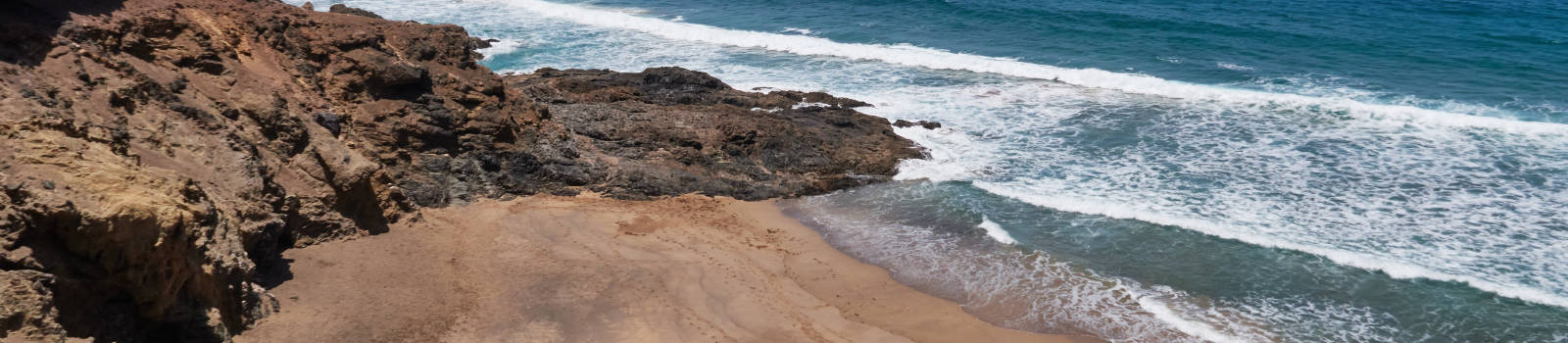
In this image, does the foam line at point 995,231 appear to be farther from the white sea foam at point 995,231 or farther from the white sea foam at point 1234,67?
the white sea foam at point 1234,67

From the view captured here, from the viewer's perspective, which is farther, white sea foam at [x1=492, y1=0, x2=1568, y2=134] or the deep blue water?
the deep blue water

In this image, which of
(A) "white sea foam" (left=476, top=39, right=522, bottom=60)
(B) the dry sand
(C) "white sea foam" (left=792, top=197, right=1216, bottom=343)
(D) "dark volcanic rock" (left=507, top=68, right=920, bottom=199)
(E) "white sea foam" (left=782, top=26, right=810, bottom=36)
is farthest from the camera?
(E) "white sea foam" (left=782, top=26, right=810, bottom=36)

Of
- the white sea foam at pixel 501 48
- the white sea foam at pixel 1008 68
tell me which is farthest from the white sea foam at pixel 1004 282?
the white sea foam at pixel 501 48

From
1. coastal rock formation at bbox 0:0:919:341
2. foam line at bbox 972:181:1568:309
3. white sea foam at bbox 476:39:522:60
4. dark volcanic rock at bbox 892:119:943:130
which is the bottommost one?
foam line at bbox 972:181:1568:309

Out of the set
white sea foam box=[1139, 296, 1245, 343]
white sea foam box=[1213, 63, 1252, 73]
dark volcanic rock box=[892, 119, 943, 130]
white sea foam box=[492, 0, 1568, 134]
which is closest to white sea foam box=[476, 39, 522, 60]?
white sea foam box=[492, 0, 1568, 134]

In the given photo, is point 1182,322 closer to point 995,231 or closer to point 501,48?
point 995,231

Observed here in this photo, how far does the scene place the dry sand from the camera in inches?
358

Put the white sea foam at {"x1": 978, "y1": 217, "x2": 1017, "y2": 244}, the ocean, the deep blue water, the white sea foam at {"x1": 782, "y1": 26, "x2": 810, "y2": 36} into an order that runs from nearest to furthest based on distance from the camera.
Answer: the ocean, the white sea foam at {"x1": 978, "y1": 217, "x2": 1017, "y2": 244}, the deep blue water, the white sea foam at {"x1": 782, "y1": 26, "x2": 810, "y2": 36}

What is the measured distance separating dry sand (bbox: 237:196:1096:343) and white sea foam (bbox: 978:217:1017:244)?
2.38 metres

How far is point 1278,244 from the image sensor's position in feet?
46.0

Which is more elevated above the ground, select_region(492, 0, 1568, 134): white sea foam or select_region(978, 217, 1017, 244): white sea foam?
select_region(492, 0, 1568, 134): white sea foam

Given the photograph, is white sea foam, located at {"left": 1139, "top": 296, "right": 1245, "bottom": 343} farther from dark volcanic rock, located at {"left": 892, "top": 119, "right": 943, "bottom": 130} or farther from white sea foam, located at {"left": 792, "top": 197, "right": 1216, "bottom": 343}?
dark volcanic rock, located at {"left": 892, "top": 119, "right": 943, "bottom": 130}

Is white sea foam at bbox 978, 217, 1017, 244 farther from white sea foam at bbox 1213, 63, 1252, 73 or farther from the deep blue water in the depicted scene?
white sea foam at bbox 1213, 63, 1252, 73

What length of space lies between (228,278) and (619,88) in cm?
1196
